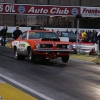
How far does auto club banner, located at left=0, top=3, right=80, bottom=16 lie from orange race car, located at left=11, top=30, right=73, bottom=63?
32.3 meters

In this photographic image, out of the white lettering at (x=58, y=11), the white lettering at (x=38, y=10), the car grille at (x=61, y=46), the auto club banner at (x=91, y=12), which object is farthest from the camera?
the auto club banner at (x=91, y=12)

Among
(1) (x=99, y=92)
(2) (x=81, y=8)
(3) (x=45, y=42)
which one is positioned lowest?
(1) (x=99, y=92)

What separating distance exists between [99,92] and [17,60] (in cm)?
920

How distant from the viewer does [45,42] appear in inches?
645

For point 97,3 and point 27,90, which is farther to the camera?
point 97,3

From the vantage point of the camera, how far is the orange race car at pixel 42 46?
16219 millimetres

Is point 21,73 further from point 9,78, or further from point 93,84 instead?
point 93,84

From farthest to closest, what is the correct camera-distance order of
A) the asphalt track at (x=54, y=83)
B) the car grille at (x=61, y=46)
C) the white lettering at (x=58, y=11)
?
the white lettering at (x=58, y=11) < the car grille at (x=61, y=46) < the asphalt track at (x=54, y=83)

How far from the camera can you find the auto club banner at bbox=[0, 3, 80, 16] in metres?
50.1

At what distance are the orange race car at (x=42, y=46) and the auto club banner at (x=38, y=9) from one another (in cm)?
3232

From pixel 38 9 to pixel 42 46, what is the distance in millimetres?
34800

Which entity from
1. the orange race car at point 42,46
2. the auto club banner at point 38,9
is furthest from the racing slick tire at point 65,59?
the auto club banner at point 38,9

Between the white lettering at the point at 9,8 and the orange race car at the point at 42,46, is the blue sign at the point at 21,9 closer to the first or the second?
the white lettering at the point at 9,8

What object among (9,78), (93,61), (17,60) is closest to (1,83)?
(9,78)
